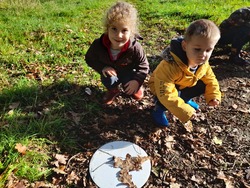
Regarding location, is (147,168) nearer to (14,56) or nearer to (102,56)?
(102,56)

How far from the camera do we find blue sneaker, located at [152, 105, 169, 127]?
3.30 metres

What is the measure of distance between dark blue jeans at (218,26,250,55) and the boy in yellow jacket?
193 cm

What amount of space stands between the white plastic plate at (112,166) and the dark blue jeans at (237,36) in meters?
3.02

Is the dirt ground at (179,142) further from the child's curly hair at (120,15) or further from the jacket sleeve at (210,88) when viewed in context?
the child's curly hair at (120,15)

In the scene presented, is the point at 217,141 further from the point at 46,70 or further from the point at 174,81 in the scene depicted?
the point at 46,70

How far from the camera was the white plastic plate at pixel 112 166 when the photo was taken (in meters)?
2.63

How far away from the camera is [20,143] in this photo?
113 inches

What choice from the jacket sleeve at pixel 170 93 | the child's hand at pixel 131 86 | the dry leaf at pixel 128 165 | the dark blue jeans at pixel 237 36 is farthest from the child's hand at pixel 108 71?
the dark blue jeans at pixel 237 36

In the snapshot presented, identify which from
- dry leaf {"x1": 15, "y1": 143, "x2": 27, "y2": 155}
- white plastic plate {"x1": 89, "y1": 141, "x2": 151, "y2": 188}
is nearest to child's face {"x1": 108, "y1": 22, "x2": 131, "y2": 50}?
white plastic plate {"x1": 89, "y1": 141, "x2": 151, "y2": 188}

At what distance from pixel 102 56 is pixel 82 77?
3.08 feet

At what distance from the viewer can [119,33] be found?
3.08 metres

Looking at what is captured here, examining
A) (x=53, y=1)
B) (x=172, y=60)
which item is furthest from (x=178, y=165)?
(x=53, y=1)

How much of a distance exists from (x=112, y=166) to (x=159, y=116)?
3.12 feet

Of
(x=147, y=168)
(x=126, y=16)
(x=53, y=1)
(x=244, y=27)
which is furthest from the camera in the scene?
(x=53, y=1)
